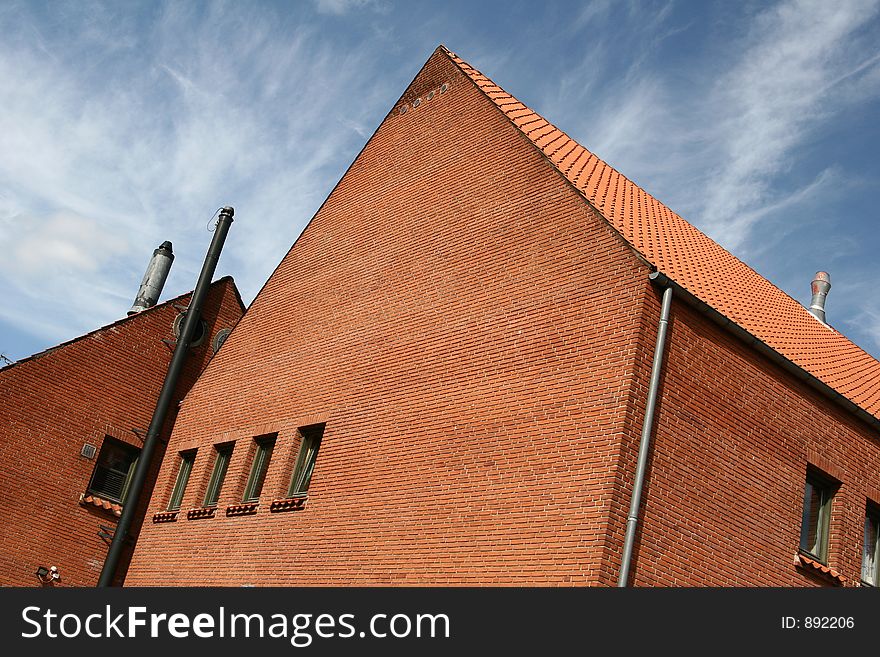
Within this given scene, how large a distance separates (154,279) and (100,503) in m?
6.56

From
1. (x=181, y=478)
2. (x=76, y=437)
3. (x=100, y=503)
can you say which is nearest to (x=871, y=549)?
(x=181, y=478)

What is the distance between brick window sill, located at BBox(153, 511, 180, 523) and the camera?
15.4 metres

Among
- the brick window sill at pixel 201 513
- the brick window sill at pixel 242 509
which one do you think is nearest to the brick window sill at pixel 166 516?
the brick window sill at pixel 201 513

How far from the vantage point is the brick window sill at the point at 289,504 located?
1283 centimetres

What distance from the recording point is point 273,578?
1249cm

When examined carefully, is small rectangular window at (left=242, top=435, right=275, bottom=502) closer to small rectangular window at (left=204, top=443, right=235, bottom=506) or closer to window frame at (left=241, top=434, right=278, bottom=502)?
window frame at (left=241, top=434, right=278, bottom=502)

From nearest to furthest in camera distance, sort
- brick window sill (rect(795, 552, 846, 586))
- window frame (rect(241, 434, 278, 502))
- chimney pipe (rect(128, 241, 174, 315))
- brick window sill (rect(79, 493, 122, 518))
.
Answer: brick window sill (rect(795, 552, 846, 586)) → window frame (rect(241, 434, 278, 502)) → brick window sill (rect(79, 493, 122, 518)) → chimney pipe (rect(128, 241, 174, 315))

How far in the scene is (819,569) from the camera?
1141 cm

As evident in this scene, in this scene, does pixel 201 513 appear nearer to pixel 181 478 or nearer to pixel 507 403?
pixel 181 478

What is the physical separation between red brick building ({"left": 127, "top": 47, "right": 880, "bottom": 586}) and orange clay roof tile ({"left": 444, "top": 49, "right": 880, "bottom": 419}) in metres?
0.08

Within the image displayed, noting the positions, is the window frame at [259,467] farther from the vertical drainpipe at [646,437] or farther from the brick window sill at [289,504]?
the vertical drainpipe at [646,437]

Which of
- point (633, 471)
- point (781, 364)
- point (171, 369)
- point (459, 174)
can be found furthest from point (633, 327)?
point (171, 369)

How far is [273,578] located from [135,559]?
4.36 metres

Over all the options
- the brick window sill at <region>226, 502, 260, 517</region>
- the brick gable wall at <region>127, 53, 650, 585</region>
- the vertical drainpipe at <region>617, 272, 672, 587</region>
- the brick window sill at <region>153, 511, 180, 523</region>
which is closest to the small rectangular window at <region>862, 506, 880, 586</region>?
the vertical drainpipe at <region>617, 272, 672, 587</region>
